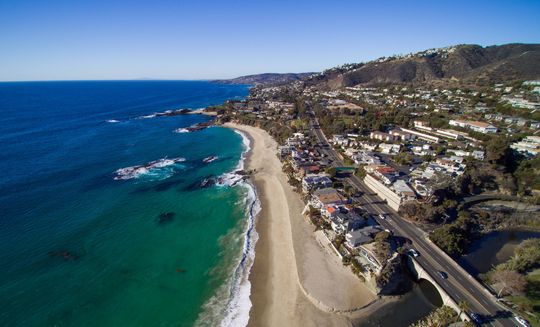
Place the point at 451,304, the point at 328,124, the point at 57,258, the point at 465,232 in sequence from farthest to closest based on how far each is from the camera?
1. the point at 328,124
2. the point at 465,232
3. the point at 57,258
4. the point at 451,304

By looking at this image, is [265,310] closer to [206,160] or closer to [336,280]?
[336,280]

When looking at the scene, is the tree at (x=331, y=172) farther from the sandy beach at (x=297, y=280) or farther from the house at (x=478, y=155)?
the house at (x=478, y=155)

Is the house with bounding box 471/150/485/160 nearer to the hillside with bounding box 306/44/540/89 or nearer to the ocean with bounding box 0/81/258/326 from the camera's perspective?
the ocean with bounding box 0/81/258/326

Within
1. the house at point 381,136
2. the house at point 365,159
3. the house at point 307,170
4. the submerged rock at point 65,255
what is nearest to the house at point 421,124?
the house at point 381,136

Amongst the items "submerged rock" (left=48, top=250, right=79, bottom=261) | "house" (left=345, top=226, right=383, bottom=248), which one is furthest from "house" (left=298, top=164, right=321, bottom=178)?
"submerged rock" (left=48, top=250, right=79, bottom=261)

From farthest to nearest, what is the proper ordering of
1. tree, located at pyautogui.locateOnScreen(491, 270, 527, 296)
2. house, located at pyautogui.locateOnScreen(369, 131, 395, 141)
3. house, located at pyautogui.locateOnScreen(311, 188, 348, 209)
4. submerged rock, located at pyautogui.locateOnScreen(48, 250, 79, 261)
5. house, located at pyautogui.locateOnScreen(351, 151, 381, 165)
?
house, located at pyautogui.locateOnScreen(369, 131, 395, 141), house, located at pyautogui.locateOnScreen(351, 151, 381, 165), house, located at pyautogui.locateOnScreen(311, 188, 348, 209), submerged rock, located at pyautogui.locateOnScreen(48, 250, 79, 261), tree, located at pyautogui.locateOnScreen(491, 270, 527, 296)

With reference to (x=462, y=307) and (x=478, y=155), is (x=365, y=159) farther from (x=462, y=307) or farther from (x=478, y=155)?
(x=462, y=307)

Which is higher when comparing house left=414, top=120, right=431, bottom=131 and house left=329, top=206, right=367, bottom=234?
house left=414, top=120, right=431, bottom=131

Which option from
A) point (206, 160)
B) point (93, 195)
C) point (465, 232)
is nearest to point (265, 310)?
point (465, 232)
